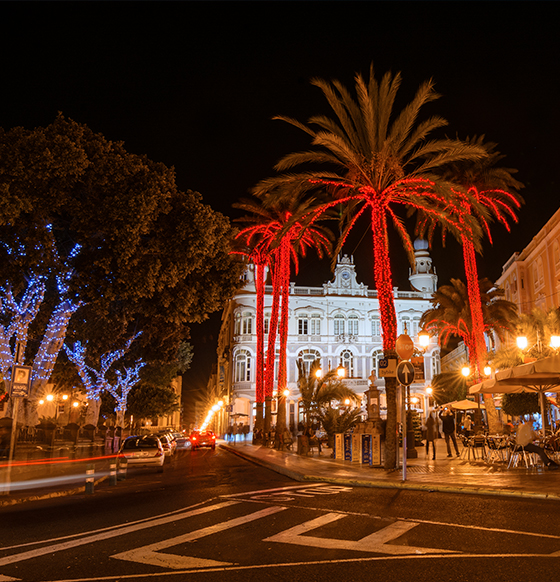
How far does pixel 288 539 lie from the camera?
6.94 m

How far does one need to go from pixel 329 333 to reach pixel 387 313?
45.5m

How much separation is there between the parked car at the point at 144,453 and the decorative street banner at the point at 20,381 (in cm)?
709

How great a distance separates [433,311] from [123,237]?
29751 millimetres

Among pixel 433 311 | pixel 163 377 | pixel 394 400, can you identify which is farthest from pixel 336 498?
pixel 163 377

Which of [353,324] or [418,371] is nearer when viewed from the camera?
[418,371]

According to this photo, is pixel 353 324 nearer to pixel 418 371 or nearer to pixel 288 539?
pixel 418 371

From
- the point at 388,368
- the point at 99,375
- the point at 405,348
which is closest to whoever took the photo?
the point at 405,348

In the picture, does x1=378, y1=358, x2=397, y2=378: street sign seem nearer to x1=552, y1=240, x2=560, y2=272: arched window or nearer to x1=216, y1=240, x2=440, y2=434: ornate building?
x1=552, y1=240, x2=560, y2=272: arched window

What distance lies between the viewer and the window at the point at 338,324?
63312mm

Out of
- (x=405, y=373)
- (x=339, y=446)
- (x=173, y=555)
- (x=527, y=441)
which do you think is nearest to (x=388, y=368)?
(x=405, y=373)

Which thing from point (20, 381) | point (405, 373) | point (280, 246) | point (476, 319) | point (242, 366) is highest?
point (280, 246)

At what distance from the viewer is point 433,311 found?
141ft

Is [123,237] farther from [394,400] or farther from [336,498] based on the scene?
[336,498]

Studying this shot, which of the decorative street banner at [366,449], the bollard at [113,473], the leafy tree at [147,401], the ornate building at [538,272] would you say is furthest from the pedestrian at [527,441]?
the leafy tree at [147,401]
